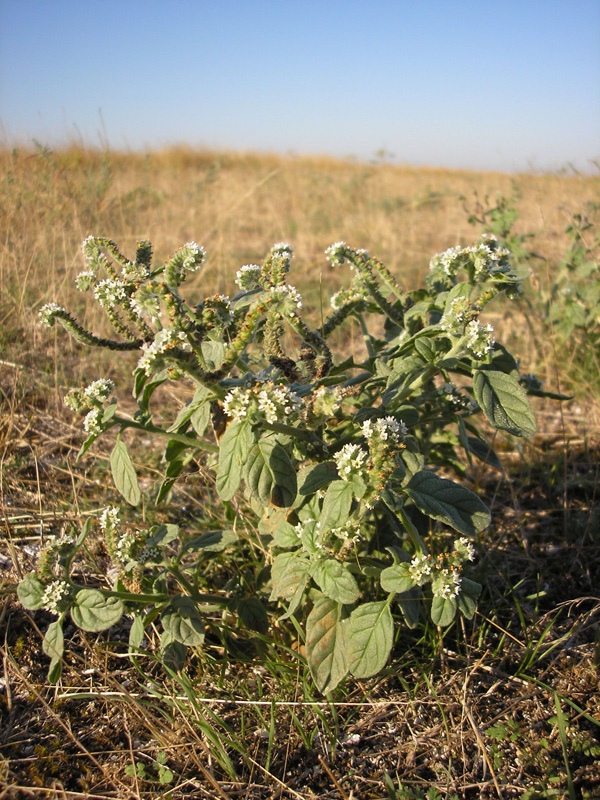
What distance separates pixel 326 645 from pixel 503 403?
1.00 metres

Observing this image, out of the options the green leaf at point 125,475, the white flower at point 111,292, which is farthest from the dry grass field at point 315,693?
the white flower at point 111,292

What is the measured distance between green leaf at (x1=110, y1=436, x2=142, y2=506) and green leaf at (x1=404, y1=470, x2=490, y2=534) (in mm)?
Answer: 875

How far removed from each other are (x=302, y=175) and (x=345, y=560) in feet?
48.7

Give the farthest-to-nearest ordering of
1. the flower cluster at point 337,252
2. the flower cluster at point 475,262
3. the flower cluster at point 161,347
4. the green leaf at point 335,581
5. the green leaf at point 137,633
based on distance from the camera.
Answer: the flower cluster at point 337,252
the green leaf at point 137,633
the flower cluster at point 475,262
the green leaf at point 335,581
the flower cluster at point 161,347

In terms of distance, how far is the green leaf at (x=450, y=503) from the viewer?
169cm

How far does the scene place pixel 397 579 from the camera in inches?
69.3

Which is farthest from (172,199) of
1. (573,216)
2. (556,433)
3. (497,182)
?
(497,182)

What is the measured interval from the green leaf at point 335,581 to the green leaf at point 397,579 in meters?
0.09

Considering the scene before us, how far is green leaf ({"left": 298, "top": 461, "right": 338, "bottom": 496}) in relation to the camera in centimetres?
169

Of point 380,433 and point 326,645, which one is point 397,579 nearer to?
point 326,645

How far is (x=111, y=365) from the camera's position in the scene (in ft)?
14.0

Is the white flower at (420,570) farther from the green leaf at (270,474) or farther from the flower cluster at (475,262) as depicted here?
the flower cluster at (475,262)

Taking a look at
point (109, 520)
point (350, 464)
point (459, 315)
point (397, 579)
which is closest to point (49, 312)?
point (109, 520)

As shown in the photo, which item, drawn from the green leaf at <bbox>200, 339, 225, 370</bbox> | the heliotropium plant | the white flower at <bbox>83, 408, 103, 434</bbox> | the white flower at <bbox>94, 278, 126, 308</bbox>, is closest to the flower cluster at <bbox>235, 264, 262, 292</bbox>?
the heliotropium plant
